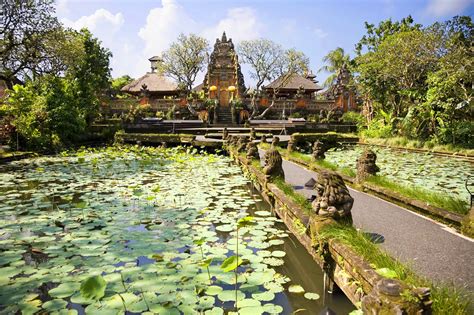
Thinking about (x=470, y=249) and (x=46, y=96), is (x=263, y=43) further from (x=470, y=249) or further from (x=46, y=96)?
(x=470, y=249)

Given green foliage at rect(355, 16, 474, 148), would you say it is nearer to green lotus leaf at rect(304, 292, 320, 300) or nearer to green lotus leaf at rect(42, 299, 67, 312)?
green lotus leaf at rect(304, 292, 320, 300)

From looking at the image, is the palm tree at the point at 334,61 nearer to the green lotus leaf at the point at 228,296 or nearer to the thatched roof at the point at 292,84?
the thatched roof at the point at 292,84

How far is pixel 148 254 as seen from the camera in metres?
3.87

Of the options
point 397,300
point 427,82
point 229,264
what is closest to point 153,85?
point 427,82

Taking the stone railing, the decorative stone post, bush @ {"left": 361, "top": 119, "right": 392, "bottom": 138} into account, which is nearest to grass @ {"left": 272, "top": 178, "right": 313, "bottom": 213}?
the stone railing

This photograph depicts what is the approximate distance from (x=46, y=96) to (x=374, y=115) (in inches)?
841

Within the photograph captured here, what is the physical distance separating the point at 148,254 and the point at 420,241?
3061mm

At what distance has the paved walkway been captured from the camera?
297cm

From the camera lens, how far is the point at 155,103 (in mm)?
30672

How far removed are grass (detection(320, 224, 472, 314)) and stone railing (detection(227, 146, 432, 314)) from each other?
85 mm

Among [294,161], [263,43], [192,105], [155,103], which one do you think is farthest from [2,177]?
[263,43]

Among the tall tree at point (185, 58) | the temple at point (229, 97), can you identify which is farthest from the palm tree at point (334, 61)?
the tall tree at point (185, 58)

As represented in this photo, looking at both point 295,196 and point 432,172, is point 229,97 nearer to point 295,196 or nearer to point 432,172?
point 432,172

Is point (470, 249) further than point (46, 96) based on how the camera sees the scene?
No
